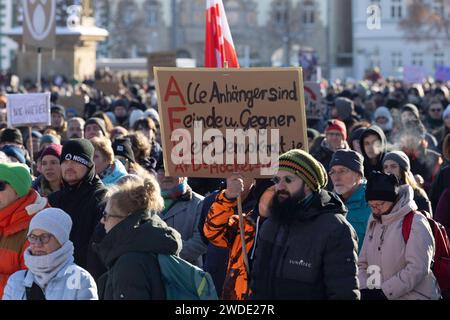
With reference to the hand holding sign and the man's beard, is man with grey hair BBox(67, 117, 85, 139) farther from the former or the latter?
the man's beard

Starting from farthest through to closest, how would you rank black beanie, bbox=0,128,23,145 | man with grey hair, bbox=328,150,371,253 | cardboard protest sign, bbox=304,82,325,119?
cardboard protest sign, bbox=304,82,325,119
black beanie, bbox=0,128,23,145
man with grey hair, bbox=328,150,371,253

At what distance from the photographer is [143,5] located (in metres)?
81.5

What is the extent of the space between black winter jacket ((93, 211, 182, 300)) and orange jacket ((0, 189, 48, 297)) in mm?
881

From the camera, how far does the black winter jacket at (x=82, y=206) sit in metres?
7.39

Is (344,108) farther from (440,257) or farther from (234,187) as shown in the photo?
(234,187)

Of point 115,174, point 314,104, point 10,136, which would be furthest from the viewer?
point 314,104

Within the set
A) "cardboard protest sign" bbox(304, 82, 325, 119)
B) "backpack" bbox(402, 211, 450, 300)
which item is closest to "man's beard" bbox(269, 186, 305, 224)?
"backpack" bbox(402, 211, 450, 300)

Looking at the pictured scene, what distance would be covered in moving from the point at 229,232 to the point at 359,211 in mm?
1336

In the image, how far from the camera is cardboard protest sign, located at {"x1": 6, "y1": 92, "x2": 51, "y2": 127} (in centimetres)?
1244

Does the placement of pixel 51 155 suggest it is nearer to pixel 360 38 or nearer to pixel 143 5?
pixel 360 38

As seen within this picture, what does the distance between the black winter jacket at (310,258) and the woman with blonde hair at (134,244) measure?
0.38 metres

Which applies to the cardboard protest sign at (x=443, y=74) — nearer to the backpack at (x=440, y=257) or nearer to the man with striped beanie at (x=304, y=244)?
the backpack at (x=440, y=257)

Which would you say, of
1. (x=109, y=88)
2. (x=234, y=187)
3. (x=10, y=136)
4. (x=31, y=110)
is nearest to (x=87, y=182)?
(x=234, y=187)

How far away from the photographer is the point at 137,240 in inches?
224
